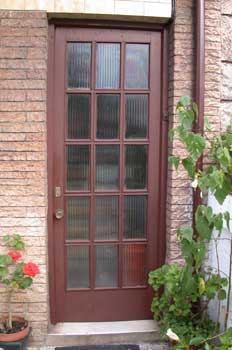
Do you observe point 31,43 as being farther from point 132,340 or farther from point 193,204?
point 132,340

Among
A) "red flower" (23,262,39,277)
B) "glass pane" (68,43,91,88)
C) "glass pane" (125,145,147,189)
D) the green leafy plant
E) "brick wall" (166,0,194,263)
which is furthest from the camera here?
"glass pane" (125,145,147,189)

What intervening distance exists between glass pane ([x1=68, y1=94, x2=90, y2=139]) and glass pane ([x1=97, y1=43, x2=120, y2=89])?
19 cm

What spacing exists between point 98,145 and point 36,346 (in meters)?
1.71

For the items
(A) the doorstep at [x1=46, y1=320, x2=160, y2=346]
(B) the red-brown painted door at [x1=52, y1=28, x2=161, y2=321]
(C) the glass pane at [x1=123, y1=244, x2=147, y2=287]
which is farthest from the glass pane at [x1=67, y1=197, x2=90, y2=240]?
(A) the doorstep at [x1=46, y1=320, x2=160, y2=346]

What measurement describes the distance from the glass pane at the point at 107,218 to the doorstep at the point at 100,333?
2.47 ft

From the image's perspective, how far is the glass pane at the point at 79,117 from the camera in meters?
3.46

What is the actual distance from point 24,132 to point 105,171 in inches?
29.2

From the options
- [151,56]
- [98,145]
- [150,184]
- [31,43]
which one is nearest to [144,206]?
[150,184]

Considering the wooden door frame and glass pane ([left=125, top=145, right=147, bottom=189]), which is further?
glass pane ([left=125, top=145, right=147, bottom=189])

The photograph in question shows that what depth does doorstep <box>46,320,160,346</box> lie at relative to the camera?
3393 millimetres

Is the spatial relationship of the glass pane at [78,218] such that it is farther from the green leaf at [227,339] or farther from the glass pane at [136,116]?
the green leaf at [227,339]

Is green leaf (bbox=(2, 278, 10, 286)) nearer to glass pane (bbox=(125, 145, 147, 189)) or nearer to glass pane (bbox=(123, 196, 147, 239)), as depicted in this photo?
glass pane (bbox=(123, 196, 147, 239))

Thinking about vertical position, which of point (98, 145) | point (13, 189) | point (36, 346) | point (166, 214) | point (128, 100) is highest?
point (128, 100)

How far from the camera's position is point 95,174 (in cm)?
350
